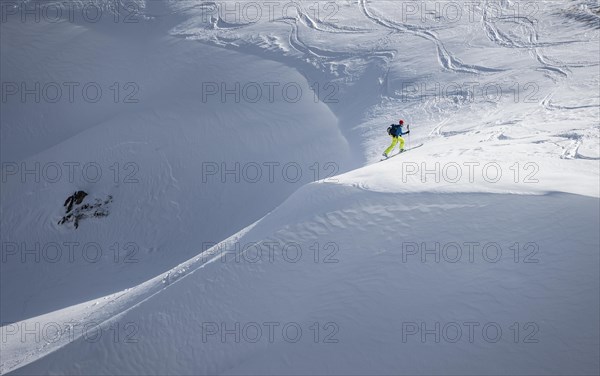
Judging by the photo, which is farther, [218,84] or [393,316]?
[218,84]

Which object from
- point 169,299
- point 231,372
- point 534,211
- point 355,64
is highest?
point 355,64

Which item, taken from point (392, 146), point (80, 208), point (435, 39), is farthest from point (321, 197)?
point (435, 39)

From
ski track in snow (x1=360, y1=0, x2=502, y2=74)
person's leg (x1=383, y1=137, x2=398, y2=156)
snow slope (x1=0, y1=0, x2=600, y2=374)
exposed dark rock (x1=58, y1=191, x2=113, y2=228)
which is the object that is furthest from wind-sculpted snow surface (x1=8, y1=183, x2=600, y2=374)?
ski track in snow (x1=360, y1=0, x2=502, y2=74)

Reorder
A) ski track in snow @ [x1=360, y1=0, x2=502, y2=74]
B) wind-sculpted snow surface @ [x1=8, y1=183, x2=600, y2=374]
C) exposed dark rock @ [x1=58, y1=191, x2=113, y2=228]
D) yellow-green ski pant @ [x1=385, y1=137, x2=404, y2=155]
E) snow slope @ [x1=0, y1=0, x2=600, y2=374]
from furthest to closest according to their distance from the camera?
1. ski track in snow @ [x1=360, y1=0, x2=502, y2=74]
2. exposed dark rock @ [x1=58, y1=191, x2=113, y2=228]
3. yellow-green ski pant @ [x1=385, y1=137, x2=404, y2=155]
4. snow slope @ [x1=0, y1=0, x2=600, y2=374]
5. wind-sculpted snow surface @ [x1=8, y1=183, x2=600, y2=374]

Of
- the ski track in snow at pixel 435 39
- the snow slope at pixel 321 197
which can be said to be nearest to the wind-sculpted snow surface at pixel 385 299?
the snow slope at pixel 321 197

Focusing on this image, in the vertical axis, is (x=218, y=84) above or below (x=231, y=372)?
above

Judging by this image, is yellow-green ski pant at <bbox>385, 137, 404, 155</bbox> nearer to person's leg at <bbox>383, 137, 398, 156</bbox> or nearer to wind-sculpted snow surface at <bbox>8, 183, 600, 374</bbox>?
person's leg at <bbox>383, 137, 398, 156</bbox>

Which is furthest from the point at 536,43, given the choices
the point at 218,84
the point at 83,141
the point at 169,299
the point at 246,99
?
the point at 83,141

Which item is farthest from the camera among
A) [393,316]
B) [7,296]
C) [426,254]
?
[7,296]

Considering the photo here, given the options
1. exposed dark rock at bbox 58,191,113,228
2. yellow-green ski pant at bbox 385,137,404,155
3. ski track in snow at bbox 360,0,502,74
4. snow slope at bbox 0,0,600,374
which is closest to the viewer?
snow slope at bbox 0,0,600,374

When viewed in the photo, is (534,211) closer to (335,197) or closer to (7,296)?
(335,197)
